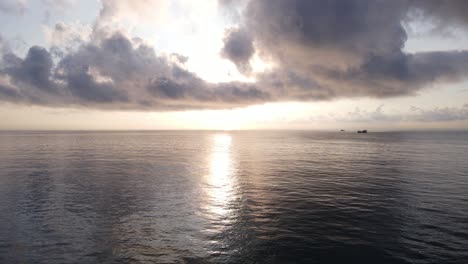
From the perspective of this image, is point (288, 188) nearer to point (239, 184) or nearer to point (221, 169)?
point (239, 184)

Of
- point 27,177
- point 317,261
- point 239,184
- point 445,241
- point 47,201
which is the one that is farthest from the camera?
point 27,177

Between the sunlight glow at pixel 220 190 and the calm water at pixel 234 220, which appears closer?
the calm water at pixel 234 220

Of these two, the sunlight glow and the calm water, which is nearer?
the calm water

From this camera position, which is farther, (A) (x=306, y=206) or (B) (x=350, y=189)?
(B) (x=350, y=189)

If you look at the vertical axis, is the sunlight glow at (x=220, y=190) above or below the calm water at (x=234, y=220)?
below

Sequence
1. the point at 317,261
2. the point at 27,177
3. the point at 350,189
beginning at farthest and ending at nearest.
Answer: the point at 27,177 → the point at 350,189 → the point at 317,261

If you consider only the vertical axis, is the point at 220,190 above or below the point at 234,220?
below

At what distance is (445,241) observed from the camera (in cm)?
2072

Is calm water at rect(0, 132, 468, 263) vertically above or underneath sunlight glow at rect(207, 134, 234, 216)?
above

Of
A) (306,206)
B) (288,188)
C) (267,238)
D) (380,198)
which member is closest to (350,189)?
(380,198)

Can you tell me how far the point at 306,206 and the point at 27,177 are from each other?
47112 millimetres

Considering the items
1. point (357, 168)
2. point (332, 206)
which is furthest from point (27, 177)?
point (357, 168)

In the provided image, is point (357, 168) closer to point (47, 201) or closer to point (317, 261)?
point (317, 261)

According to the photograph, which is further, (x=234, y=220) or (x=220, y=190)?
(x=220, y=190)
